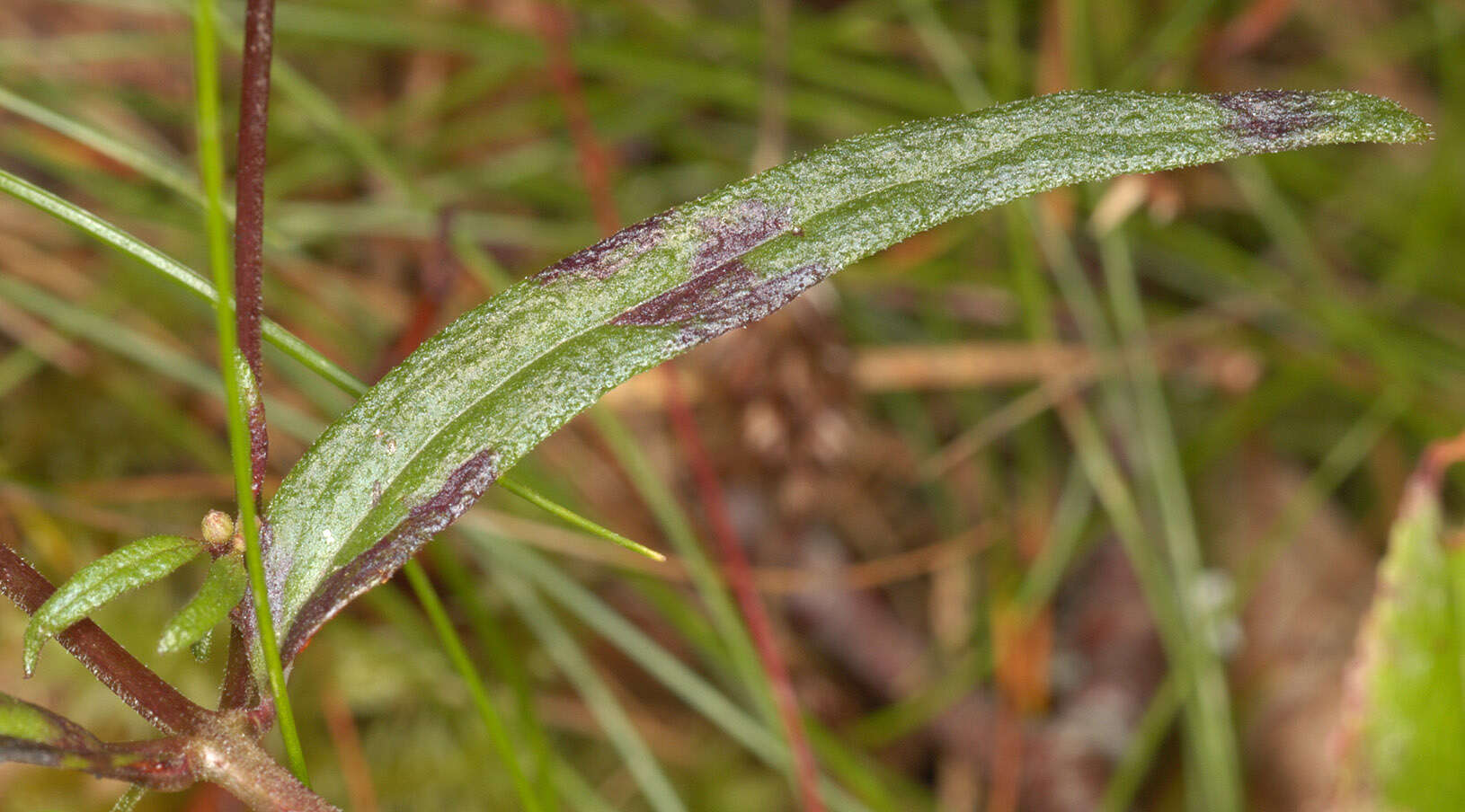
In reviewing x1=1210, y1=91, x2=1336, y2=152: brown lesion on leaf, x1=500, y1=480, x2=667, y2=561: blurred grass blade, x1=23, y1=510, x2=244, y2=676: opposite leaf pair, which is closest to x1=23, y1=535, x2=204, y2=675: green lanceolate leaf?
x1=23, y1=510, x2=244, y2=676: opposite leaf pair

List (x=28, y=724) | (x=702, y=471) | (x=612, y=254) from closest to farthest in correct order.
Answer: (x=28, y=724) < (x=612, y=254) < (x=702, y=471)

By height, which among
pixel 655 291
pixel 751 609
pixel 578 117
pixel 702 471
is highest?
pixel 578 117

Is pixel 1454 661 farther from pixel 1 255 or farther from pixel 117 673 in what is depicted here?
pixel 1 255

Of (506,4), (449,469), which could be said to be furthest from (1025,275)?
(449,469)

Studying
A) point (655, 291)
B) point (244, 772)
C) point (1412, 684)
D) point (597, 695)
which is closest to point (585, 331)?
point (655, 291)

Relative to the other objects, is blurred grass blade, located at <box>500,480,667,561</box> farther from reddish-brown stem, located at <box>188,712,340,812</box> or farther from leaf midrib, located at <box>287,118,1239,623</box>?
reddish-brown stem, located at <box>188,712,340,812</box>

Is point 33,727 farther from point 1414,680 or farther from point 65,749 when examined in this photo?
point 1414,680
